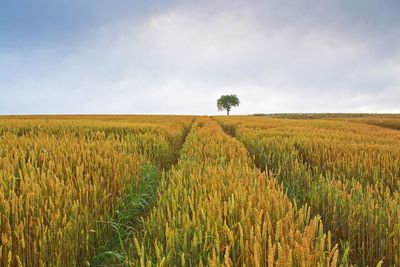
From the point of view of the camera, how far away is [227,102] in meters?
103

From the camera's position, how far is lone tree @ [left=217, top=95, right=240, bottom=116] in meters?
103

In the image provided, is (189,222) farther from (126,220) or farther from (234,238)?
(126,220)

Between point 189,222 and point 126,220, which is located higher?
point 189,222

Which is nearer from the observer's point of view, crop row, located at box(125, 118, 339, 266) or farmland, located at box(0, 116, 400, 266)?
crop row, located at box(125, 118, 339, 266)

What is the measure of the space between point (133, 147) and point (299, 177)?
3683mm

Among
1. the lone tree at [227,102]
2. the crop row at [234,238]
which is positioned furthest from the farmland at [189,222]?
the lone tree at [227,102]

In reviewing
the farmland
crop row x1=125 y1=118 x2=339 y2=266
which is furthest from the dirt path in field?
crop row x1=125 y1=118 x2=339 y2=266

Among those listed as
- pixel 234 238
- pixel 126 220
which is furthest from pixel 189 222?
pixel 126 220

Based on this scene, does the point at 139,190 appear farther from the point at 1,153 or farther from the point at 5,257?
the point at 5,257

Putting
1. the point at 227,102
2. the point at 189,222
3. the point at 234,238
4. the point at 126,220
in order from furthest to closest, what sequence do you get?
the point at 227,102, the point at 126,220, the point at 189,222, the point at 234,238

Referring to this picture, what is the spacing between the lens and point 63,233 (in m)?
2.44

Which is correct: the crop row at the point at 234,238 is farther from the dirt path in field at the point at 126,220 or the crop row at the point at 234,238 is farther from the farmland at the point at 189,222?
the dirt path in field at the point at 126,220

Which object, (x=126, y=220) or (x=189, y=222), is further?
(x=126, y=220)

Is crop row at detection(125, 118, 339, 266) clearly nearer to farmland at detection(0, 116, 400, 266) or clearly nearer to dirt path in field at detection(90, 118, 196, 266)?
farmland at detection(0, 116, 400, 266)
